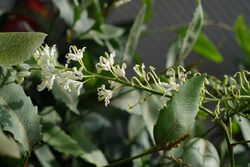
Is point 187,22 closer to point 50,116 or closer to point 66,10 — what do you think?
point 66,10

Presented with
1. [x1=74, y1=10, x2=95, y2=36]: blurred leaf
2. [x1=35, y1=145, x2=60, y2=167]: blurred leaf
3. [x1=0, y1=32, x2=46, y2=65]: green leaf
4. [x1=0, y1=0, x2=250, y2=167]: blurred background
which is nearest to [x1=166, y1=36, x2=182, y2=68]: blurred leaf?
[x1=0, y1=0, x2=250, y2=167]: blurred background

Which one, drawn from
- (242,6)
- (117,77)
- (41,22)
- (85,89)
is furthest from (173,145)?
(242,6)

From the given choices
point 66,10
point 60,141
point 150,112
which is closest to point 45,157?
point 60,141

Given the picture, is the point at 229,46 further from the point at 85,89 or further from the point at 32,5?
the point at 85,89

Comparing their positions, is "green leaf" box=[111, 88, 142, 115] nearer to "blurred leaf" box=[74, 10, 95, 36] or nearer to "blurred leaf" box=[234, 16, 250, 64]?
"blurred leaf" box=[74, 10, 95, 36]

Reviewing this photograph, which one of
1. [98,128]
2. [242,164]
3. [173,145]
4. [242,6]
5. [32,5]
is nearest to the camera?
[173,145]

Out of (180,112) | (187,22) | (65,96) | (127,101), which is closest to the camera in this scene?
(180,112)
